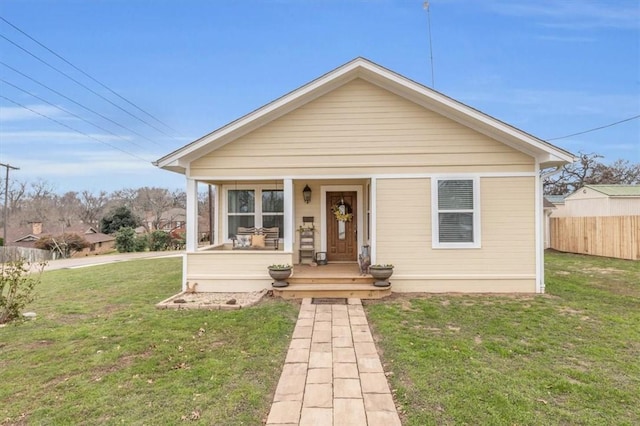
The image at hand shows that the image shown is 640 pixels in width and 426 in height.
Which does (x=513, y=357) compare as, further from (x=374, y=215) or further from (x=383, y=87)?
(x=383, y=87)

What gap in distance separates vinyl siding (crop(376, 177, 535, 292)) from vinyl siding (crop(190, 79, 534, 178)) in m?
0.51

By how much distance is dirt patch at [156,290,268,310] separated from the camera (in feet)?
21.1

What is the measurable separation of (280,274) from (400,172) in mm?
3538

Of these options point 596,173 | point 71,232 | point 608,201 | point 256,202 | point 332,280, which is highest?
point 596,173

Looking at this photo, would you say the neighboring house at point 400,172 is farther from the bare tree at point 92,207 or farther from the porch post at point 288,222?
the bare tree at point 92,207

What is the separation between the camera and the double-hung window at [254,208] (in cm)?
972

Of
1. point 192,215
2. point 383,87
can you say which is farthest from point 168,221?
point 383,87

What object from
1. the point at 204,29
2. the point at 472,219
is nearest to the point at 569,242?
the point at 472,219

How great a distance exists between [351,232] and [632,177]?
3378 cm

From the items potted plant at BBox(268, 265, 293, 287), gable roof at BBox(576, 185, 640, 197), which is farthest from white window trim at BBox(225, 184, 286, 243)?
gable roof at BBox(576, 185, 640, 197)

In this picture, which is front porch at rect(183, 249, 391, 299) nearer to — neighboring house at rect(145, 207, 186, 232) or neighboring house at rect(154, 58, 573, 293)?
neighboring house at rect(154, 58, 573, 293)

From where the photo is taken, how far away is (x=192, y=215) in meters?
7.81

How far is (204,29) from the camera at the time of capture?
17.3 meters

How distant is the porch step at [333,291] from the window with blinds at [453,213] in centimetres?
177
